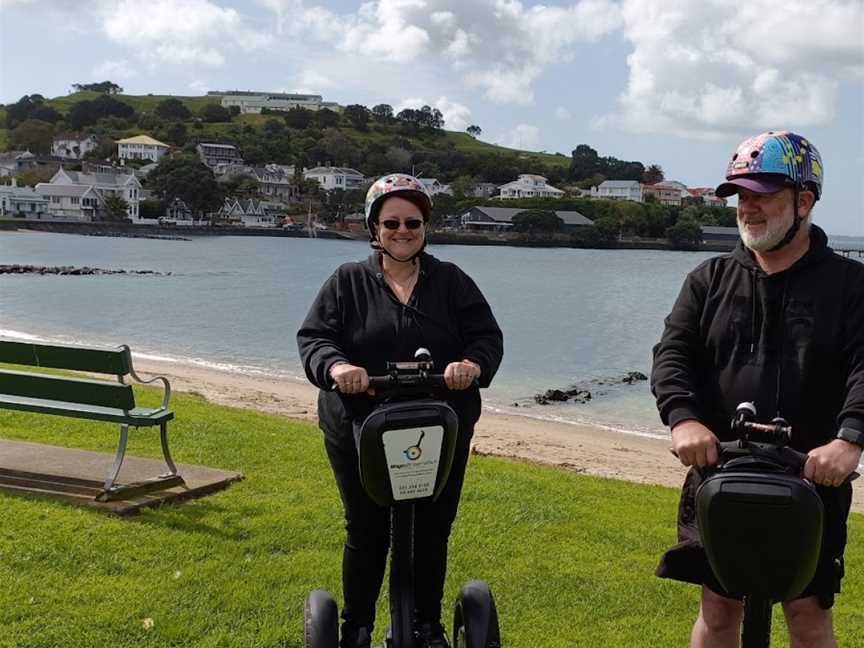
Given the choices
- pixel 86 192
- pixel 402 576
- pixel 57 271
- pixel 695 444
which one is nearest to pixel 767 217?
pixel 695 444

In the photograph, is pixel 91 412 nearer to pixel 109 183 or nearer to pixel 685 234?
pixel 109 183

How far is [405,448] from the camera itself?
3.00 m

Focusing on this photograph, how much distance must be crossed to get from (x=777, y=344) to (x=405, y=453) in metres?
1.29

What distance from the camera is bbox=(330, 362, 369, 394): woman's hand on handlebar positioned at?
300 cm

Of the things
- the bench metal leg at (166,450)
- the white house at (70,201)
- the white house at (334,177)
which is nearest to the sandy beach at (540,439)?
the bench metal leg at (166,450)

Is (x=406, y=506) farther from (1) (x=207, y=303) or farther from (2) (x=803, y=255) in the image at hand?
(1) (x=207, y=303)

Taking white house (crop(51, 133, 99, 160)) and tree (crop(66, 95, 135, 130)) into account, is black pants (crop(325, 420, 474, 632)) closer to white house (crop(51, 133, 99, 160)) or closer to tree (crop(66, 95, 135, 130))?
white house (crop(51, 133, 99, 160))

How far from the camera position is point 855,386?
104 inches

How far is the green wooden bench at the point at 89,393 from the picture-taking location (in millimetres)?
5559

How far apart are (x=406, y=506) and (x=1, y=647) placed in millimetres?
1999

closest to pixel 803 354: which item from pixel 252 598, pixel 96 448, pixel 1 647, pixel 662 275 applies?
pixel 252 598

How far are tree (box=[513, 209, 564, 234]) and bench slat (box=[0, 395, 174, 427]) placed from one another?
123372 millimetres

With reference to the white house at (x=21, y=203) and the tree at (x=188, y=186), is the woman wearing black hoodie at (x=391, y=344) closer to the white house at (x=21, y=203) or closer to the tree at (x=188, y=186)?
the tree at (x=188, y=186)

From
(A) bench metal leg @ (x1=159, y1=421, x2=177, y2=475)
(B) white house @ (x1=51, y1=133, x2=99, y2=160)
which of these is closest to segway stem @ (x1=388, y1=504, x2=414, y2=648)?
(A) bench metal leg @ (x1=159, y1=421, x2=177, y2=475)
